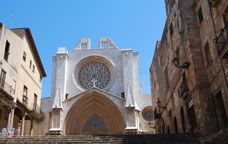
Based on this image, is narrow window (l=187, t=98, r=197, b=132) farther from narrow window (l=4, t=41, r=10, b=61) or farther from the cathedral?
the cathedral

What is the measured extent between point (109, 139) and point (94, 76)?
78.0 ft

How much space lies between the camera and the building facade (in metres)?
12.4

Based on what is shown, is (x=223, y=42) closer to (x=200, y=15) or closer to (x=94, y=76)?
(x=200, y=15)

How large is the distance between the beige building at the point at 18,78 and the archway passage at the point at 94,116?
19.1ft

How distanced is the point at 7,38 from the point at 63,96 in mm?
15141

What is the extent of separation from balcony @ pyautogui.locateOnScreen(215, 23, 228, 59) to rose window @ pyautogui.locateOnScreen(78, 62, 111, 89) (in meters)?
25.2

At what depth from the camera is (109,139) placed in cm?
1338

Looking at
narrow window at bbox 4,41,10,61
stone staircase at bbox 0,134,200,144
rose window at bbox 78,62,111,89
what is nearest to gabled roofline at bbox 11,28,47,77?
narrow window at bbox 4,41,10,61

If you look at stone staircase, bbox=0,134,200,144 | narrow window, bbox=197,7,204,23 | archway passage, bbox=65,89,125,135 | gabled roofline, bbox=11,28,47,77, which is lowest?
stone staircase, bbox=0,134,200,144

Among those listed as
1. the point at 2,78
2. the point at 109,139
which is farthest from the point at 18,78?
the point at 109,139

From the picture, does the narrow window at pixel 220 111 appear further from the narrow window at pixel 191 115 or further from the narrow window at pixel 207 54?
the narrow window at pixel 191 115

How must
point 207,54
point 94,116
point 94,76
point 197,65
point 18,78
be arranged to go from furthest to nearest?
point 94,76, point 94,116, point 18,78, point 197,65, point 207,54

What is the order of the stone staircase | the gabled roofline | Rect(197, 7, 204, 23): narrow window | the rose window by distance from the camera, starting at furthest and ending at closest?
the rose window < the gabled roofline < Rect(197, 7, 204, 23): narrow window < the stone staircase

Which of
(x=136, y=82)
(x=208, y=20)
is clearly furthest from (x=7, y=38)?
(x=136, y=82)
